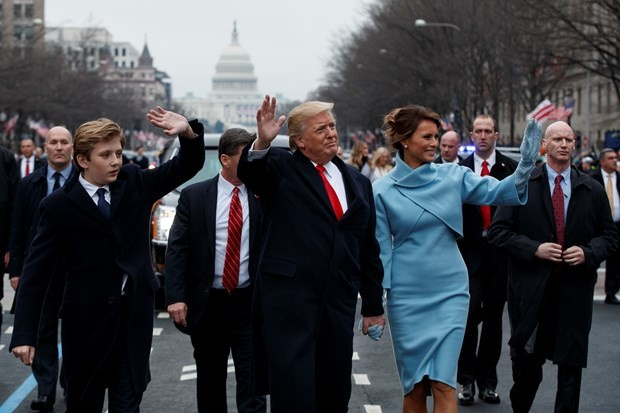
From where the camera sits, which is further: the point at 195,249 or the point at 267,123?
the point at 195,249

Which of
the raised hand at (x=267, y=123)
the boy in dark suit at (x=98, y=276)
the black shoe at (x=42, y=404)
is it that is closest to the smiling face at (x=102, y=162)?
the boy in dark suit at (x=98, y=276)

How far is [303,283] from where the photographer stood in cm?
609

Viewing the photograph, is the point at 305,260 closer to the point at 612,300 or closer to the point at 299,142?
the point at 299,142

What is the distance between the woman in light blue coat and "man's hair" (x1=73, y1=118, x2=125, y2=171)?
4.85 ft

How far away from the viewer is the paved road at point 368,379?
9.15 m

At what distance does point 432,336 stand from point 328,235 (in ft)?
3.24

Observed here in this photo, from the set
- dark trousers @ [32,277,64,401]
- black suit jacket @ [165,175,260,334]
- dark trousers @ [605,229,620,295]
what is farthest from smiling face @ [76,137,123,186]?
dark trousers @ [605,229,620,295]

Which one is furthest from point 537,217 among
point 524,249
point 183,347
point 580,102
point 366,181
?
point 580,102

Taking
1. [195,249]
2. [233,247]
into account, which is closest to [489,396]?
[233,247]

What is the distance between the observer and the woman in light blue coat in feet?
22.1

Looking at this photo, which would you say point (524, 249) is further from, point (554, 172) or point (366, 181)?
point (366, 181)

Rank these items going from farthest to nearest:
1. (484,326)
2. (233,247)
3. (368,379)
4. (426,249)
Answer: (368,379), (484,326), (233,247), (426,249)

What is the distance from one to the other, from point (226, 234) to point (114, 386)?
1.51 meters

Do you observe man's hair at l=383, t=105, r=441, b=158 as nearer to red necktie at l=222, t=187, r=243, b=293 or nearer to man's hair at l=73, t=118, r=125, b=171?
red necktie at l=222, t=187, r=243, b=293
